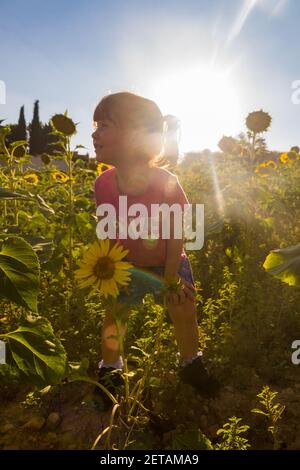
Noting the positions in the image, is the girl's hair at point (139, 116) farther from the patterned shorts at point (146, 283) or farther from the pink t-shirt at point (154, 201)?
the patterned shorts at point (146, 283)

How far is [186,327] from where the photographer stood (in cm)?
183

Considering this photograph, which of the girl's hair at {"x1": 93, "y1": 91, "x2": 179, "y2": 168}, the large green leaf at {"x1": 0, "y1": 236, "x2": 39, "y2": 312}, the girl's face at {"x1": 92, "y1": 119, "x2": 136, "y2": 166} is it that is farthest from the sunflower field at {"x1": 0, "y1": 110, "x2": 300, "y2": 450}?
the girl's hair at {"x1": 93, "y1": 91, "x2": 179, "y2": 168}

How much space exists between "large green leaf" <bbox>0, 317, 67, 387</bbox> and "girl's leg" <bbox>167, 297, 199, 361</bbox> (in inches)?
25.5

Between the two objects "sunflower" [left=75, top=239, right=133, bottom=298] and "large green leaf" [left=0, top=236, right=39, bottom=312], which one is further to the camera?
"sunflower" [left=75, top=239, right=133, bottom=298]

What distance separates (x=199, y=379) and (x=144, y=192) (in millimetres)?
850

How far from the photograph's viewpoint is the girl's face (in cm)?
175

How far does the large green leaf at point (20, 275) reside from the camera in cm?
114

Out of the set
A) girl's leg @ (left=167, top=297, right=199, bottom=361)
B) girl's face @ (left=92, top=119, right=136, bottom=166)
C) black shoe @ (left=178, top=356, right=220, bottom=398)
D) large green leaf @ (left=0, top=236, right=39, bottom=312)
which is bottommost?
black shoe @ (left=178, top=356, right=220, bottom=398)

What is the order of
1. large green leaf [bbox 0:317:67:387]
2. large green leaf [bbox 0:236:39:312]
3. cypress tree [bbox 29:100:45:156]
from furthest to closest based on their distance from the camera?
cypress tree [bbox 29:100:45:156], large green leaf [bbox 0:317:67:387], large green leaf [bbox 0:236:39:312]

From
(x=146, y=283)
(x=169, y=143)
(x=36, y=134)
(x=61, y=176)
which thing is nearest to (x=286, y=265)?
(x=146, y=283)

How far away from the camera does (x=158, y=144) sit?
1.86m

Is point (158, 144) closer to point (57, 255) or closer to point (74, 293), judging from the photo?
point (57, 255)

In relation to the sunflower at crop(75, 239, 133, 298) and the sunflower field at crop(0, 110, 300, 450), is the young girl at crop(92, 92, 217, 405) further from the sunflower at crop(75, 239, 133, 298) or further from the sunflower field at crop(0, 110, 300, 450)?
the sunflower at crop(75, 239, 133, 298)

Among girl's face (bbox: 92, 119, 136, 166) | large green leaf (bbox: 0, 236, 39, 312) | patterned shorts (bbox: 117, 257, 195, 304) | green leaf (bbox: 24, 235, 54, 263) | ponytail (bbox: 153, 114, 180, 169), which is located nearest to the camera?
large green leaf (bbox: 0, 236, 39, 312)
